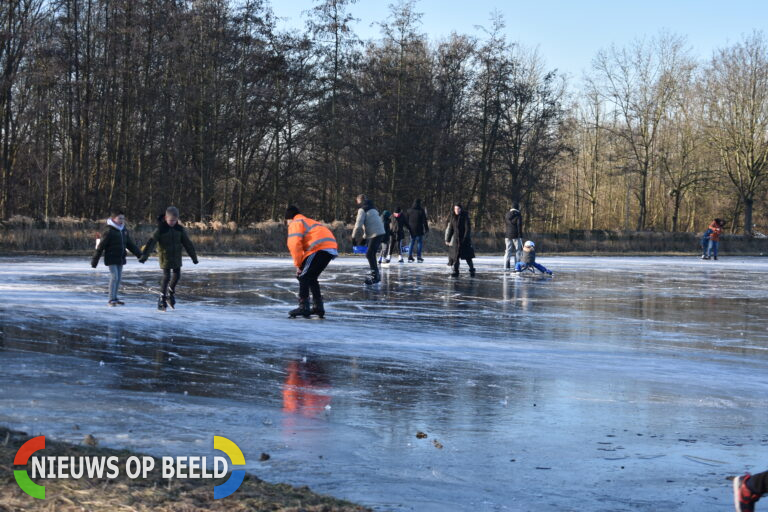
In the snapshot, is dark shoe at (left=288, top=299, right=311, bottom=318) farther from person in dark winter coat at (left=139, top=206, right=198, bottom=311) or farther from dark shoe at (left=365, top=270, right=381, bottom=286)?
dark shoe at (left=365, top=270, right=381, bottom=286)

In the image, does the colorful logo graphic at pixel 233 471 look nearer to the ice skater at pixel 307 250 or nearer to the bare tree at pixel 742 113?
the ice skater at pixel 307 250

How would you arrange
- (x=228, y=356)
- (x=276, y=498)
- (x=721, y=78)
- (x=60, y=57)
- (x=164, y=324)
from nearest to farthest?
(x=276, y=498), (x=228, y=356), (x=164, y=324), (x=60, y=57), (x=721, y=78)

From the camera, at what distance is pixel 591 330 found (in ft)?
40.7

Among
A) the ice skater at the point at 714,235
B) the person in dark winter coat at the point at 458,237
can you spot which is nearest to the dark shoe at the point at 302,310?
the person in dark winter coat at the point at 458,237

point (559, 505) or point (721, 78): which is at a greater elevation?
point (721, 78)

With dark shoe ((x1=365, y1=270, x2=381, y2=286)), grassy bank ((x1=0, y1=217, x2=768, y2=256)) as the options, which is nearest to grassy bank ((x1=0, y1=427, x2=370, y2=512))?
dark shoe ((x1=365, y1=270, x2=381, y2=286))

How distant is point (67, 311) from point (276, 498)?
10090mm

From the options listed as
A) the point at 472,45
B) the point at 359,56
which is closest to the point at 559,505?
the point at 359,56

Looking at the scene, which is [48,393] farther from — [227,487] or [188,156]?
[188,156]

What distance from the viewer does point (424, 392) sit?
7.73m

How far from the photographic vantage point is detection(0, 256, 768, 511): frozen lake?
16.8ft

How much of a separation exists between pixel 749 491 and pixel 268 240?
109ft

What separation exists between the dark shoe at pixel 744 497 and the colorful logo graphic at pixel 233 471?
2489mm

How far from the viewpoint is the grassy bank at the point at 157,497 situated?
4.24 m
